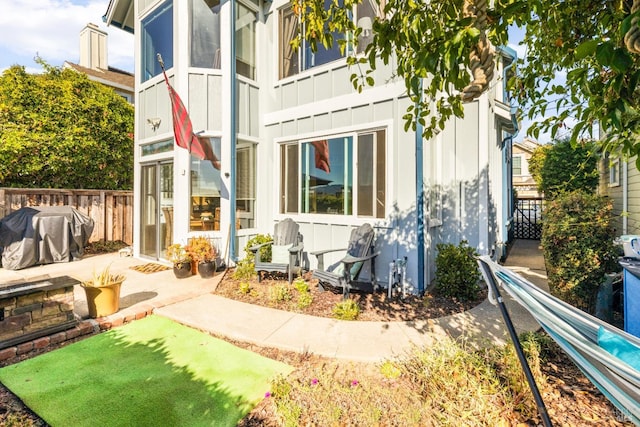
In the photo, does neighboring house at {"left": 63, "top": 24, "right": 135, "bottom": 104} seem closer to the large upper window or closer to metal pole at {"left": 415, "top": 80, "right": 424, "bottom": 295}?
the large upper window

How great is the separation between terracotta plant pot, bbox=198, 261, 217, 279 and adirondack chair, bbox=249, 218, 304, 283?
882mm

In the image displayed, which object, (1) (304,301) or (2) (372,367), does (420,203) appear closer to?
(1) (304,301)

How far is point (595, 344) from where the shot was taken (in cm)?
155

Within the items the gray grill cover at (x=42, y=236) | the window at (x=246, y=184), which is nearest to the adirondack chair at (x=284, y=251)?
the window at (x=246, y=184)

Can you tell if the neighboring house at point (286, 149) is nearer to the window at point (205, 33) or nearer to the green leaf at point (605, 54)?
the window at point (205, 33)

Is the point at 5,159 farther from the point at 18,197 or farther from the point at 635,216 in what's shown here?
the point at 635,216

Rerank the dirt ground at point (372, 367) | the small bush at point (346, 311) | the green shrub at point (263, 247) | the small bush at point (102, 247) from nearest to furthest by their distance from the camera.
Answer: the dirt ground at point (372, 367)
the small bush at point (346, 311)
the green shrub at point (263, 247)
the small bush at point (102, 247)

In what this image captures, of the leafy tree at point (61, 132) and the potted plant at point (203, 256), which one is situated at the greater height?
the leafy tree at point (61, 132)

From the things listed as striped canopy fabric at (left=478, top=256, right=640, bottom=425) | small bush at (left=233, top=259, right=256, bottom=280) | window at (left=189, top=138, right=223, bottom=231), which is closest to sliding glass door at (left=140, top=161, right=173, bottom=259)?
window at (left=189, top=138, right=223, bottom=231)

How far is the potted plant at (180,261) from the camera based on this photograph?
6207 mm

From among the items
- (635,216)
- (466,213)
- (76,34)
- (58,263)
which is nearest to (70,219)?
(58,263)

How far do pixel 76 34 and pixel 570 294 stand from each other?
2578 centimetres

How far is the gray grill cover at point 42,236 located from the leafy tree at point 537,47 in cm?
767

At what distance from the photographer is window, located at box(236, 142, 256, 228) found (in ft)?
23.5
